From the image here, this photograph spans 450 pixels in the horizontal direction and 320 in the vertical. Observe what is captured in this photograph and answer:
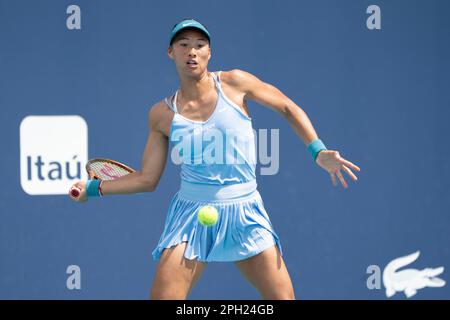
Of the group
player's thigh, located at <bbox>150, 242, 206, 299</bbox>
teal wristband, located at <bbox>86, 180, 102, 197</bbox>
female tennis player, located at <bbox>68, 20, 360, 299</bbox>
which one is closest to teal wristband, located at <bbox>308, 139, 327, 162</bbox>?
female tennis player, located at <bbox>68, 20, 360, 299</bbox>

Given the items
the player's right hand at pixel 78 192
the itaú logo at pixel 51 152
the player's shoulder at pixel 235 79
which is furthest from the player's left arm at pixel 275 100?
the itaú logo at pixel 51 152

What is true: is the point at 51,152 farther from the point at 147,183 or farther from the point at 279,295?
the point at 279,295

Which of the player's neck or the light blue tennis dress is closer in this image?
the light blue tennis dress

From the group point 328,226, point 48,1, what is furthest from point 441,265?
point 48,1

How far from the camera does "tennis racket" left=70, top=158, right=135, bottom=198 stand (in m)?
4.34

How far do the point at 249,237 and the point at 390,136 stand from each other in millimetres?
1452

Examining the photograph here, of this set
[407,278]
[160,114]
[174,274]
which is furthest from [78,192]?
[407,278]

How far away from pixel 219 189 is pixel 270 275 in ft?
1.39

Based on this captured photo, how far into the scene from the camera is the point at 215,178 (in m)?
3.98

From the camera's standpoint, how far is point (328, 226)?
5098mm

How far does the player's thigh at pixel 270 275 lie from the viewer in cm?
394

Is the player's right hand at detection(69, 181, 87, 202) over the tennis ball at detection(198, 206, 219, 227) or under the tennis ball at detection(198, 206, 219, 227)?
over

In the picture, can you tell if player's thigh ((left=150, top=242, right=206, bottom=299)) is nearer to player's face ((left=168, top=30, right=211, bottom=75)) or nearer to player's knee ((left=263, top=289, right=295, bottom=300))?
player's knee ((left=263, top=289, right=295, bottom=300))

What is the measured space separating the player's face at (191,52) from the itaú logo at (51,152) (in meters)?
1.10
